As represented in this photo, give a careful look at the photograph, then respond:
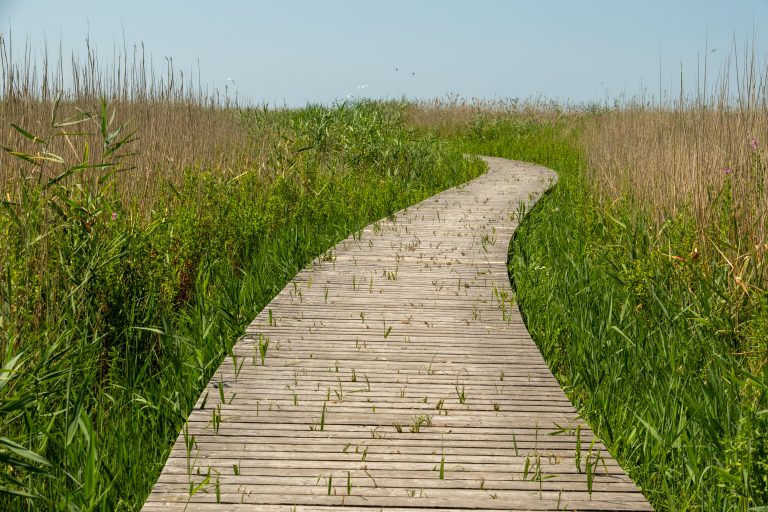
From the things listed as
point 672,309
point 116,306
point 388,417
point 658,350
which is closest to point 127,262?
point 116,306

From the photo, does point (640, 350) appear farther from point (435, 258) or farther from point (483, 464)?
point (435, 258)

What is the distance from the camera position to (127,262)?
453cm

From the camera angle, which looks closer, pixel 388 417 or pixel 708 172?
pixel 388 417

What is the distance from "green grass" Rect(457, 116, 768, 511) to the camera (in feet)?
9.25

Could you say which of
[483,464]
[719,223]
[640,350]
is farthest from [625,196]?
[483,464]

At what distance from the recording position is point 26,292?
3709 millimetres

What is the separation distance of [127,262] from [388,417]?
6.70ft

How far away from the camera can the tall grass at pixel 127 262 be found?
116 inches

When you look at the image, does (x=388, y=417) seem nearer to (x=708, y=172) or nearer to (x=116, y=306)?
(x=116, y=306)

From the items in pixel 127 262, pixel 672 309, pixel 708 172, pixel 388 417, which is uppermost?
pixel 708 172

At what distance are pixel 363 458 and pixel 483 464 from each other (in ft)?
1.36

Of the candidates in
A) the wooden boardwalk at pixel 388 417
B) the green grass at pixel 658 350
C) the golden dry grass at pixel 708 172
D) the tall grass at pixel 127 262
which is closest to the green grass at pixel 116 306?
the tall grass at pixel 127 262

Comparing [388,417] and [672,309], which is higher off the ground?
[672,309]

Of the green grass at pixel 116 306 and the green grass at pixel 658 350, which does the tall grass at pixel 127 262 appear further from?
the green grass at pixel 658 350
